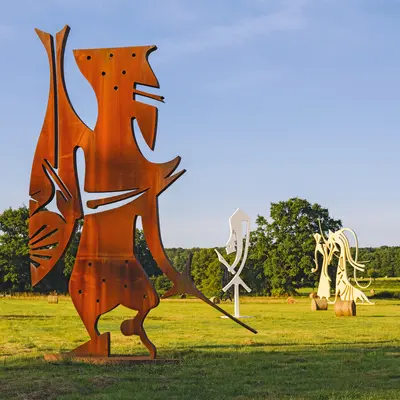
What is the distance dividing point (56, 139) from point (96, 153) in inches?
28.9

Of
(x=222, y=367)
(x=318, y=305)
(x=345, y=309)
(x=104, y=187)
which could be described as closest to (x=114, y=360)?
(x=222, y=367)

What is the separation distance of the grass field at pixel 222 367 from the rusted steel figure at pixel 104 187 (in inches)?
41.3

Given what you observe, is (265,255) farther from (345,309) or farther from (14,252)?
(345,309)

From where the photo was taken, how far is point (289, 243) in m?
47.9

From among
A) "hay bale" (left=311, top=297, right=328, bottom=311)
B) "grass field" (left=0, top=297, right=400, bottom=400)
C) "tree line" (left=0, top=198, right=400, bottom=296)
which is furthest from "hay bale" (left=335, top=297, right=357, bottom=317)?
"tree line" (left=0, top=198, right=400, bottom=296)

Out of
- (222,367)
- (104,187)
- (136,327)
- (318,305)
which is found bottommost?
(318,305)

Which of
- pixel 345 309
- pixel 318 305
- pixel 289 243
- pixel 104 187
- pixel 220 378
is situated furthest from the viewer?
pixel 289 243

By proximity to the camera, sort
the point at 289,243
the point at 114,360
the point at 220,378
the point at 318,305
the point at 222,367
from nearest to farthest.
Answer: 1. the point at 220,378
2. the point at 222,367
3. the point at 114,360
4. the point at 318,305
5. the point at 289,243

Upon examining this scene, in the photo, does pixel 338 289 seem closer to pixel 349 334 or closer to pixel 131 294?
pixel 349 334

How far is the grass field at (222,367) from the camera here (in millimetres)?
8234

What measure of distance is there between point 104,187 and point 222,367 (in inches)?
132

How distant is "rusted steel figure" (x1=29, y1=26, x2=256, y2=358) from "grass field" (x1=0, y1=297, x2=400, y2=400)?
3.44ft

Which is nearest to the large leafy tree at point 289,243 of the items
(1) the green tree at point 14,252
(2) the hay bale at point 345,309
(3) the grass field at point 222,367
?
(1) the green tree at point 14,252

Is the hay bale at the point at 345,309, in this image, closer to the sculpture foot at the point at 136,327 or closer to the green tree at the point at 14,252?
the sculpture foot at the point at 136,327
